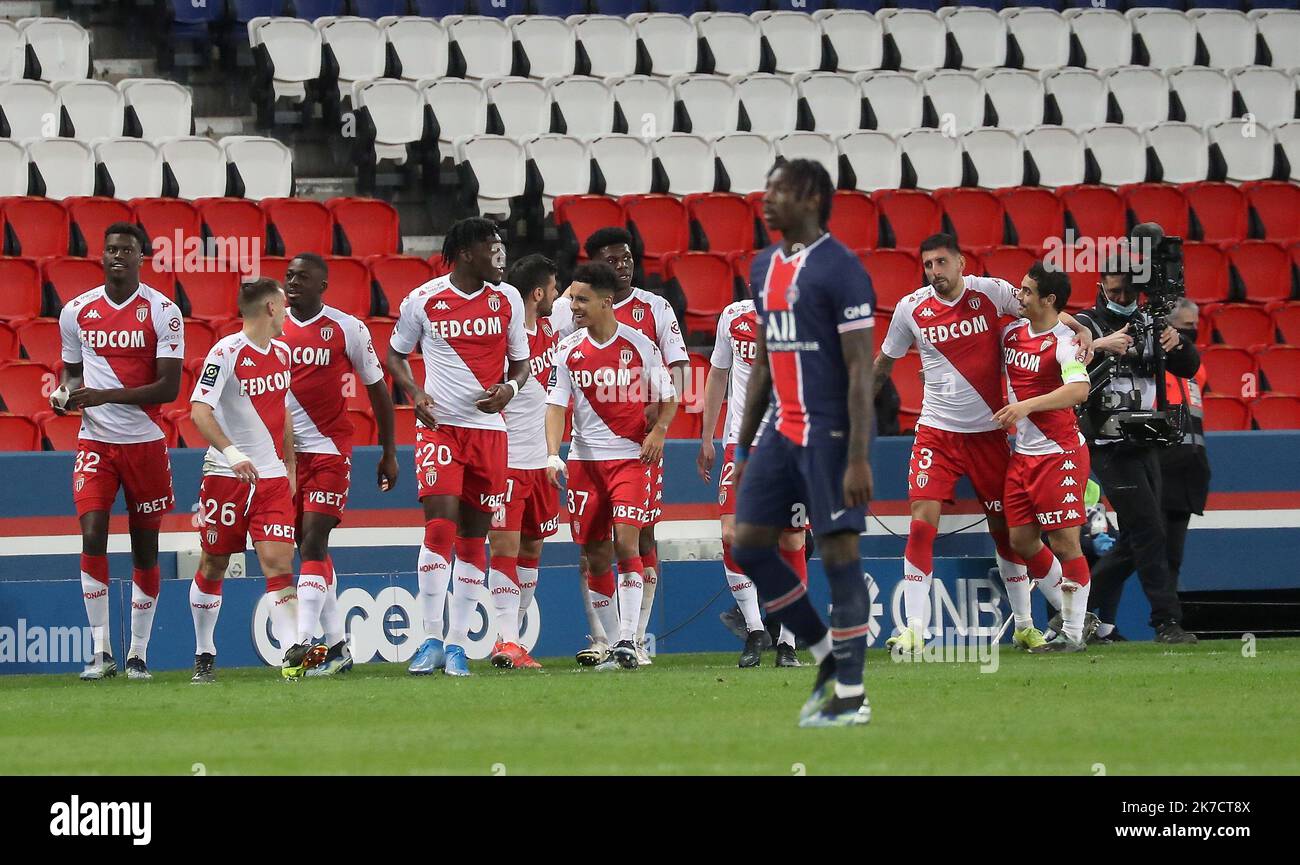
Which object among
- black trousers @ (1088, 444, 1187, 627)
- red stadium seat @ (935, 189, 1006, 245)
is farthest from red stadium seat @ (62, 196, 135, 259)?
black trousers @ (1088, 444, 1187, 627)

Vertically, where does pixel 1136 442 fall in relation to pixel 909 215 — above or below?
below

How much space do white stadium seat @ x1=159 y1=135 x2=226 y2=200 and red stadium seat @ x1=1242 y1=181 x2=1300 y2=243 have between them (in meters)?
10.6

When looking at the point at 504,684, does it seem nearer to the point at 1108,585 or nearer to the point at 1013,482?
the point at 1013,482

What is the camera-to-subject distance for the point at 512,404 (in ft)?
39.2

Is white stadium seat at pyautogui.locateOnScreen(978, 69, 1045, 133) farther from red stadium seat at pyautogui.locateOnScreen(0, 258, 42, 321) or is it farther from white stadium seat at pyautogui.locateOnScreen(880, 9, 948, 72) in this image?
red stadium seat at pyautogui.locateOnScreen(0, 258, 42, 321)

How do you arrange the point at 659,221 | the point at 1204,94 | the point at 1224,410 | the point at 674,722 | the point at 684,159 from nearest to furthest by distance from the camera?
1. the point at 674,722
2. the point at 1224,410
3. the point at 659,221
4. the point at 684,159
5. the point at 1204,94

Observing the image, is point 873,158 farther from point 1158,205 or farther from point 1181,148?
point 1181,148

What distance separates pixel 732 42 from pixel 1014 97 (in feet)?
10.6

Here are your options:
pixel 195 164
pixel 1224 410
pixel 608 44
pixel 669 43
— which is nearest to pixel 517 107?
pixel 608 44

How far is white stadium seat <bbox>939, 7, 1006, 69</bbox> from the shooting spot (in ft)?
69.6

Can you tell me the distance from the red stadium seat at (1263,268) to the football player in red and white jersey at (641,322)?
853 cm

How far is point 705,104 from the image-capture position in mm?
19547

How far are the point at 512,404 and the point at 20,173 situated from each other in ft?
23.4

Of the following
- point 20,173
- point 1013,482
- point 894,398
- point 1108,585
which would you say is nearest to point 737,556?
point 1013,482
